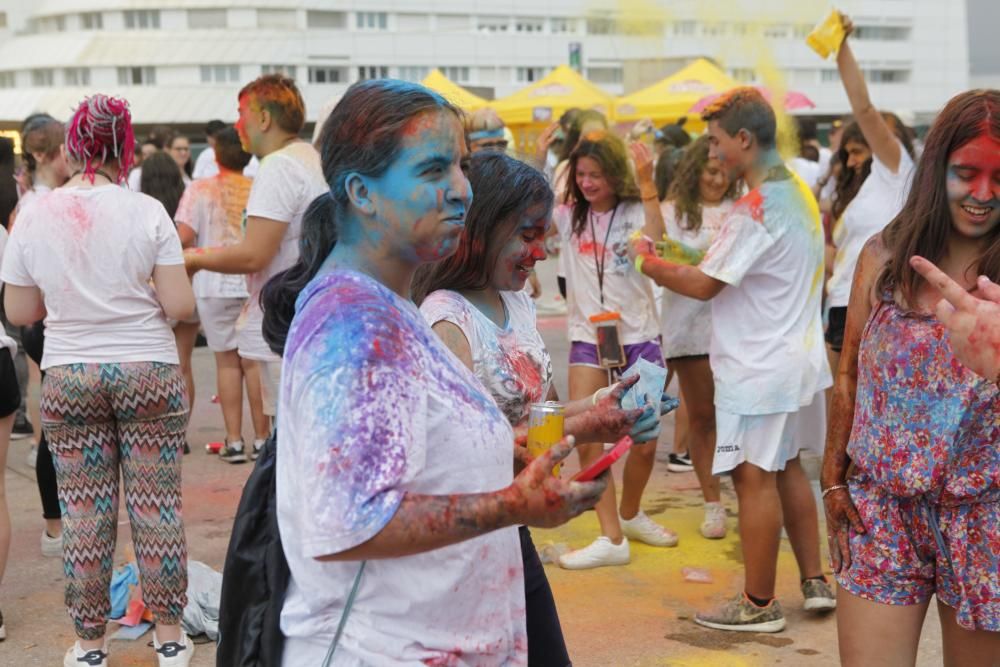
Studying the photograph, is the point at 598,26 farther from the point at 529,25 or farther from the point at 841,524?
the point at 841,524

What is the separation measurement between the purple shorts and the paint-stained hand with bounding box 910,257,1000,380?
3268mm

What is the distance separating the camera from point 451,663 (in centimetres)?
217

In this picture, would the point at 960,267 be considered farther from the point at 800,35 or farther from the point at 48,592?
the point at 800,35

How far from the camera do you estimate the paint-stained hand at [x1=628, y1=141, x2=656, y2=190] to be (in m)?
5.81

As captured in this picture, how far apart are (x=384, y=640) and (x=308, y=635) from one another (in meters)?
0.15

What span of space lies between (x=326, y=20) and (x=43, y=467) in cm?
6540

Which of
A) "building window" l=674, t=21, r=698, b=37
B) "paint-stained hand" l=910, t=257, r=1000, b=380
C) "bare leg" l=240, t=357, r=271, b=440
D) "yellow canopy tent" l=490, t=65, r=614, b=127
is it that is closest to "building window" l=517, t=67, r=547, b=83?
"building window" l=674, t=21, r=698, b=37

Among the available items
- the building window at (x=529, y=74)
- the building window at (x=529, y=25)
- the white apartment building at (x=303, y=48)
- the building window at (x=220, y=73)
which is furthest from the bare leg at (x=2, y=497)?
the building window at (x=529, y=25)

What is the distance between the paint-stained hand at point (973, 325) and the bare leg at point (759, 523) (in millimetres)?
2226

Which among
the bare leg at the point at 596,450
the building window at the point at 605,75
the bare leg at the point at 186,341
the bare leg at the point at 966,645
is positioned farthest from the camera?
the building window at the point at 605,75

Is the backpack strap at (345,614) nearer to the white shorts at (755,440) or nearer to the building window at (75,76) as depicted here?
the white shorts at (755,440)

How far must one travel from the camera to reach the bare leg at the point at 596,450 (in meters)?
5.80

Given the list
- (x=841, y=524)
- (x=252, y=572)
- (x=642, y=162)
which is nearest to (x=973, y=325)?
(x=841, y=524)

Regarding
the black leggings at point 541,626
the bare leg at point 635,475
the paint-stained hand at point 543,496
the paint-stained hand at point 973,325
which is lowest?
the bare leg at point 635,475
